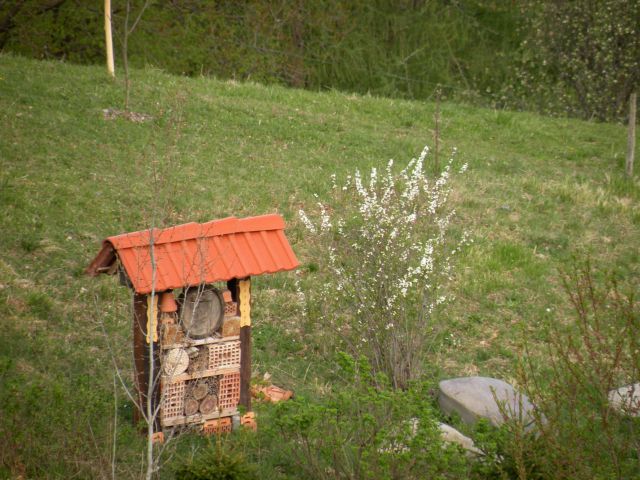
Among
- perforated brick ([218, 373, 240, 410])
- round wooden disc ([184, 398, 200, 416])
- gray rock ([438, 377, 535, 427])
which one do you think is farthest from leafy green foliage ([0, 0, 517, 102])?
round wooden disc ([184, 398, 200, 416])

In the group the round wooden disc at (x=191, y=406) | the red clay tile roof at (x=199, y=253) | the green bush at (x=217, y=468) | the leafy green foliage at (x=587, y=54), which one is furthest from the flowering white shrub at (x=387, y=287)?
the leafy green foliage at (x=587, y=54)

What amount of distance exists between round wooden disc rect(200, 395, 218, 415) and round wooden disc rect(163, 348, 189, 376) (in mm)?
289

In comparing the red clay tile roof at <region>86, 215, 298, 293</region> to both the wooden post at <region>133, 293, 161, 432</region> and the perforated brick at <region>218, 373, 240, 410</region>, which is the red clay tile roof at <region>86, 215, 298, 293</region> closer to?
the wooden post at <region>133, 293, 161, 432</region>

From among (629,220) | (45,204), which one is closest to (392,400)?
(45,204)

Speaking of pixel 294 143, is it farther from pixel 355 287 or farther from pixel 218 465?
pixel 218 465

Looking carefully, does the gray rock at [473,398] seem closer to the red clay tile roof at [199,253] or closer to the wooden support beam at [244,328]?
the wooden support beam at [244,328]

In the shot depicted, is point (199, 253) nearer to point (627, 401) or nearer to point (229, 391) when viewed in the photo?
point (229, 391)

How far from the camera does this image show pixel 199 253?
6.04 meters

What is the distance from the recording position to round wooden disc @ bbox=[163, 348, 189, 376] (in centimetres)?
616

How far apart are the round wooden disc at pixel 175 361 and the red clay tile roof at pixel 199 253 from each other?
0.52 m

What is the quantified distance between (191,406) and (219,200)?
15.8 feet

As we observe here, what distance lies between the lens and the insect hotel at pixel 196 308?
592cm

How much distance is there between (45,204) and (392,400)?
19.1 feet

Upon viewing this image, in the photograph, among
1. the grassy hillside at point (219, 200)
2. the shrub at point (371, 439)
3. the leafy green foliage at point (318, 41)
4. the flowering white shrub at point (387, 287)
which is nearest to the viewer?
the shrub at point (371, 439)
